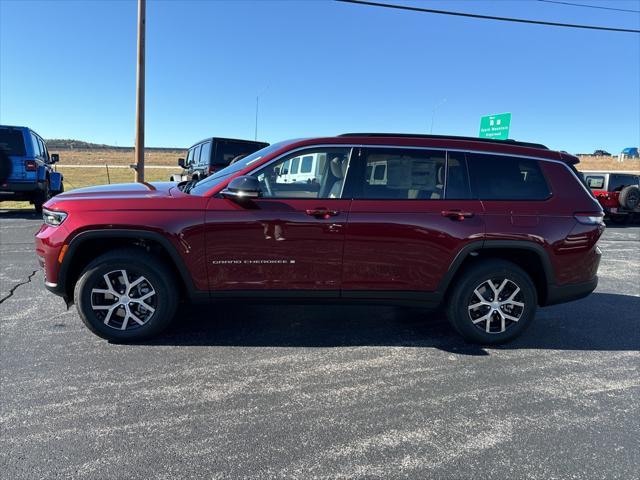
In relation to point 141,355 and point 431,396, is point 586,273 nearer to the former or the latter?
point 431,396

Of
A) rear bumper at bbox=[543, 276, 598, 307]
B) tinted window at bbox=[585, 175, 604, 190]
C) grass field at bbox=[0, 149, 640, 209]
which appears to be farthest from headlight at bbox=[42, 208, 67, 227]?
tinted window at bbox=[585, 175, 604, 190]

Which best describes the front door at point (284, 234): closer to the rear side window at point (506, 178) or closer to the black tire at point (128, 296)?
the black tire at point (128, 296)

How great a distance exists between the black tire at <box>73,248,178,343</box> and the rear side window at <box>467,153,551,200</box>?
9.41 feet

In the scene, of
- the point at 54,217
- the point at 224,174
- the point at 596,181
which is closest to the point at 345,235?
the point at 224,174

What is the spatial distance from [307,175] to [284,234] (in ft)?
1.99

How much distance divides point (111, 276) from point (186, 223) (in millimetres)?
816

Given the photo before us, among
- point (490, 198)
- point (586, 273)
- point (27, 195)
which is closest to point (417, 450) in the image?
point (490, 198)

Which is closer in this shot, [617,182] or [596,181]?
[617,182]

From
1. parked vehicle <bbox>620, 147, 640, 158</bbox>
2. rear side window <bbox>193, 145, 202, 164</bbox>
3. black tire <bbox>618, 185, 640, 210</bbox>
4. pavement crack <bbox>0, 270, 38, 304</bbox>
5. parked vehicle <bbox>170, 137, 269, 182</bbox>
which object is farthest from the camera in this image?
parked vehicle <bbox>620, 147, 640, 158</bbox>

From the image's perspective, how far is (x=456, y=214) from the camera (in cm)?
373

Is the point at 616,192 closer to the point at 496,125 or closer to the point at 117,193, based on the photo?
the point at 496,125

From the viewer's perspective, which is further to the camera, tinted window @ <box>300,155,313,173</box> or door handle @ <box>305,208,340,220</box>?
tinted window @ <box>300,155,313,173</box>

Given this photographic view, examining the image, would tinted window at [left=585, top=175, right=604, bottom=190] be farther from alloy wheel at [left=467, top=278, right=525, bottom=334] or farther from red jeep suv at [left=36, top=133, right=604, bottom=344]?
alloy wheel at [left=467, top=278, right=525, bottom=334]

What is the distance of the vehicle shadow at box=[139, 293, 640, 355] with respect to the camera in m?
3.92
